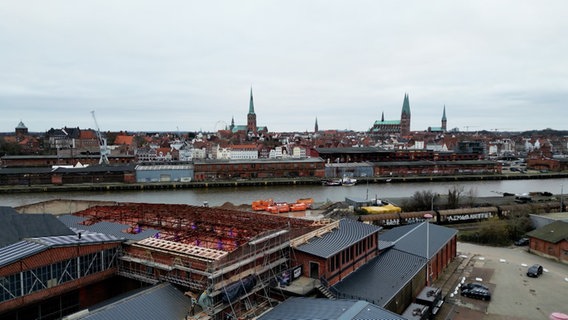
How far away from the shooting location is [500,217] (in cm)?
2261

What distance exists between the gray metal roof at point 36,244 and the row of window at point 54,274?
1.02 feet

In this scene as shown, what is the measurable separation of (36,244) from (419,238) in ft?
37.2

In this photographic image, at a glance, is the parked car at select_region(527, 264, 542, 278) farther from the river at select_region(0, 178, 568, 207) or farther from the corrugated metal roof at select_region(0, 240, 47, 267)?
the river at select_region(0, 178, 568, 207)

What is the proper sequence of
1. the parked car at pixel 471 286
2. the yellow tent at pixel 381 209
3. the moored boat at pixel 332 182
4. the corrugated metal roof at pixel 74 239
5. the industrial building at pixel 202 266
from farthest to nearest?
the moored boat at pixel 332 182
the yellow tent at pixel 381 209
the parked car at pixel 471 286
the corrugated metal roof at pixel 74 239
the industrial building at pixel 202 266

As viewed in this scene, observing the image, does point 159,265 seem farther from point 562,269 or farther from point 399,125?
point 399,125

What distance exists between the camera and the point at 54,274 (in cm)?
844

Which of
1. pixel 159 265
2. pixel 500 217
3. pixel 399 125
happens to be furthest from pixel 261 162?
pixel 399 125

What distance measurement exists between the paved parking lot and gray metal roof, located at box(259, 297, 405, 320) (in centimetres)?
416

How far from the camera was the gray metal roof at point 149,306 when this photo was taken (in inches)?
284

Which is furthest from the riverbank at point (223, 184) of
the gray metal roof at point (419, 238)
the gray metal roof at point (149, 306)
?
the gray metal roof at point (149, 306)

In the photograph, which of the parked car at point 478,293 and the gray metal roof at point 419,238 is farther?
the gray metal roof at point 419,238

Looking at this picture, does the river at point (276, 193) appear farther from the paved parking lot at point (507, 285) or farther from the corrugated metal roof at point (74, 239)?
the corrugated metal roof at point (74, 239)

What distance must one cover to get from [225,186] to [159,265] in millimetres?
30273

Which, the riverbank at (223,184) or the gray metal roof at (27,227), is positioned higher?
the gray metal roof at (27,227)
